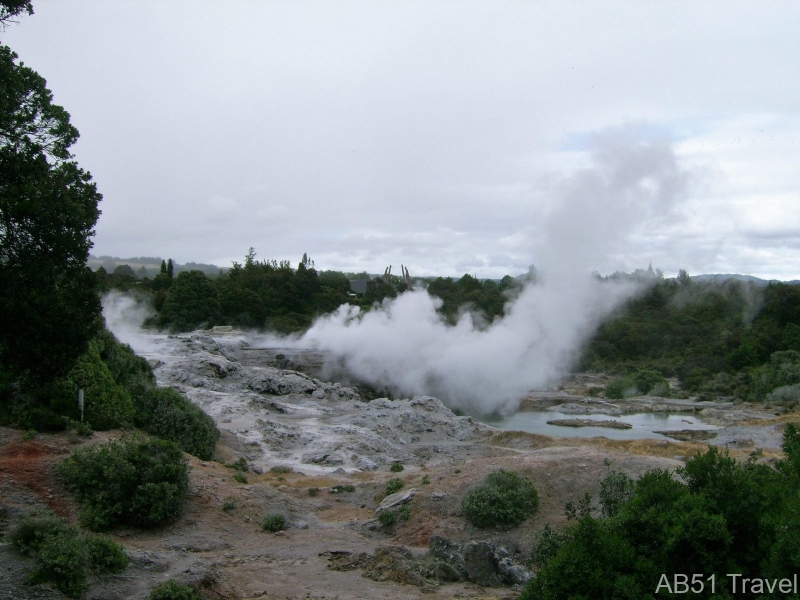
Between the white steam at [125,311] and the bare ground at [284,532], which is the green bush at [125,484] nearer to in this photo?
the bare ground at [284,532]

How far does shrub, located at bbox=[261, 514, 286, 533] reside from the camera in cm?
1180

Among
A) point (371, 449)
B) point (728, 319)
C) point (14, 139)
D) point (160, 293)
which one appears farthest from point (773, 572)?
point (160, 293)

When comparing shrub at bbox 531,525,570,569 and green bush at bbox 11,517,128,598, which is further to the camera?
shrub at bbox 531,525,570,569

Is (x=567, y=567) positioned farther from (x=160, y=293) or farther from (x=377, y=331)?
(x=160, y=293)

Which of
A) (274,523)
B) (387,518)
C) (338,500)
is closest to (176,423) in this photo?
(338,500)

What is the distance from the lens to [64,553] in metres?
7.64

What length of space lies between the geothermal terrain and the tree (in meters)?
2.51

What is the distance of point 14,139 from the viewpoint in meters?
9.82

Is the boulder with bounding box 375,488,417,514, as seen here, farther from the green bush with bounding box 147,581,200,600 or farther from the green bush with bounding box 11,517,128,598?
the green bush with bounding box 147,581,200,600

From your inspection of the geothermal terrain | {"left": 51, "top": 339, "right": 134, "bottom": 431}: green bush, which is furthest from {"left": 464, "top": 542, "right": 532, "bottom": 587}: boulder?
{"left": 51, "top": 339, "right": 134, "bottom": 431}: green bush

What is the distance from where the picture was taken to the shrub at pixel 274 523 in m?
11.8

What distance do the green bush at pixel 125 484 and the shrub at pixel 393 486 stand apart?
444 centimetres

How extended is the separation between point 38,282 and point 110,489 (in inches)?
145

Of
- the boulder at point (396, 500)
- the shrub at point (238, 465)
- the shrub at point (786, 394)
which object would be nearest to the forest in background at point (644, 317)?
the shrub at point (786, 394)
